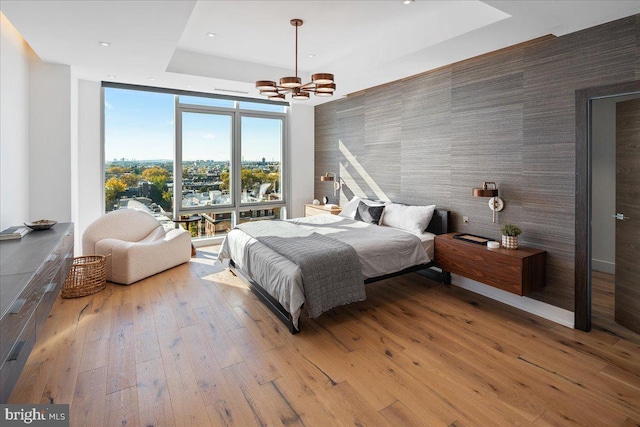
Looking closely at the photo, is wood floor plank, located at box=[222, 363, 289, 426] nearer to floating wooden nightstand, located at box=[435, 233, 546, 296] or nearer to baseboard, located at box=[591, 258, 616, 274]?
floating wooden nightstand, located at box=[435, 233, 546, 296]

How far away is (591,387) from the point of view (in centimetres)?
224

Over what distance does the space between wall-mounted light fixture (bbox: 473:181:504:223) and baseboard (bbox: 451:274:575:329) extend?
82 centimetres

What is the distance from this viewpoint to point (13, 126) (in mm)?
3443

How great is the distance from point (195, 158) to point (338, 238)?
11.4 ft

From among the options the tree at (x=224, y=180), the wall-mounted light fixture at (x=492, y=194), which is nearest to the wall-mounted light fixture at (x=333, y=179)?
the tree at (x=224, y=180)

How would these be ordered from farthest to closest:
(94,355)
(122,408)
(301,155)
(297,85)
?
(301,155) → (297,85) → (94,355) → (122,408)

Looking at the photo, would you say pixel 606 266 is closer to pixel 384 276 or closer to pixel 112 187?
pixel 384 276

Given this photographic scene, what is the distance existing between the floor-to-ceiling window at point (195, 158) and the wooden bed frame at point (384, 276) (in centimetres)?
210

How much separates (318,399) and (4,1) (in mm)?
3630

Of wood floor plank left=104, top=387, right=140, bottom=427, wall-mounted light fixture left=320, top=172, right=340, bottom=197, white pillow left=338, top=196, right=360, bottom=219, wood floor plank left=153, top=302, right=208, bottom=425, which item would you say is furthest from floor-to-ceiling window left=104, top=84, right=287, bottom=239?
wood floor plank left=104, top=387, right=140, bottom=427

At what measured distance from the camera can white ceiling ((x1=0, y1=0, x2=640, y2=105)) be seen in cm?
267

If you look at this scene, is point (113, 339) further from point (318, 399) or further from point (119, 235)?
point (119, 235)

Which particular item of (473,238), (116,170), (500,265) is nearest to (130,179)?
(116,170)

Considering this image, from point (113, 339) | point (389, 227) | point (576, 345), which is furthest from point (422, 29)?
point (113, 339)
